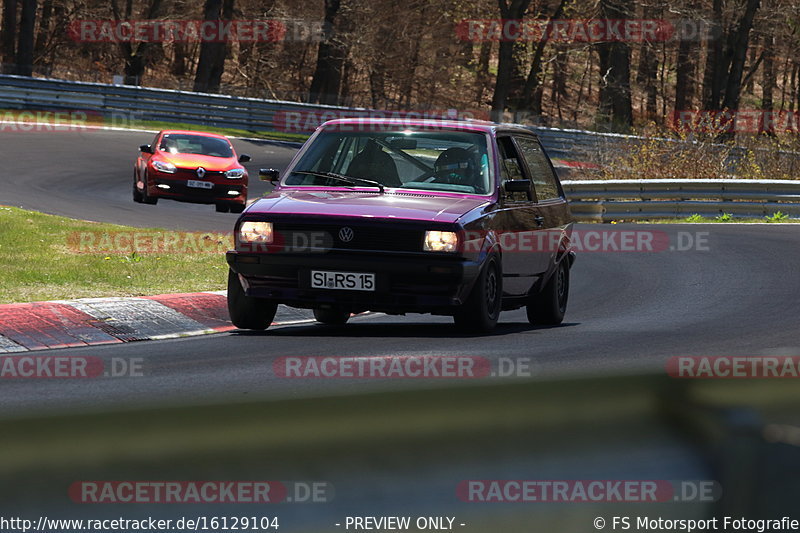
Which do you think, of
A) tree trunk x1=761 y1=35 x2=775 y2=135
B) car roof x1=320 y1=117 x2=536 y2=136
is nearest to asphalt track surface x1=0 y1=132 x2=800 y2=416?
car roof x1=320 y1=117 x2=536 y2=136

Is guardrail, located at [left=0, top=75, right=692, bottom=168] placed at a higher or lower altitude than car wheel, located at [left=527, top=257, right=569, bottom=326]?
lower

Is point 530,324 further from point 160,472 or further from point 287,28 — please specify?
point 287,28

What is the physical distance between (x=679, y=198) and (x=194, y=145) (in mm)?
9931

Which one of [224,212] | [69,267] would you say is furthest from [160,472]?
[224,212]

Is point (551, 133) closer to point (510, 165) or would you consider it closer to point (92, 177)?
point (92, 177)

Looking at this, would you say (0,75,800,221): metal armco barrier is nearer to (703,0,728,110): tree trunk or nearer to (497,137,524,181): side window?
(497,137,524,181): side window

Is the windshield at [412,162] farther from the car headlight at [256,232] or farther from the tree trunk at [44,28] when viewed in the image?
the tree trunk at [44,28]

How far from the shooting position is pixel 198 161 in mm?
22891

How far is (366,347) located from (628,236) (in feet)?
43.4

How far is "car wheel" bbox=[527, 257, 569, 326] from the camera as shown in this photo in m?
10.5

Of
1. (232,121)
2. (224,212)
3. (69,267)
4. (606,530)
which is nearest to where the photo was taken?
(606,530)

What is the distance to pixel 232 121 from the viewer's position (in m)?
41.3

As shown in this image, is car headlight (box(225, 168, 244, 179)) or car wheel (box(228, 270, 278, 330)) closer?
car wheel (box(228, 270, 278, 330))

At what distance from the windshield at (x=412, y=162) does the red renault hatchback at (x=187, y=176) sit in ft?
41.2
